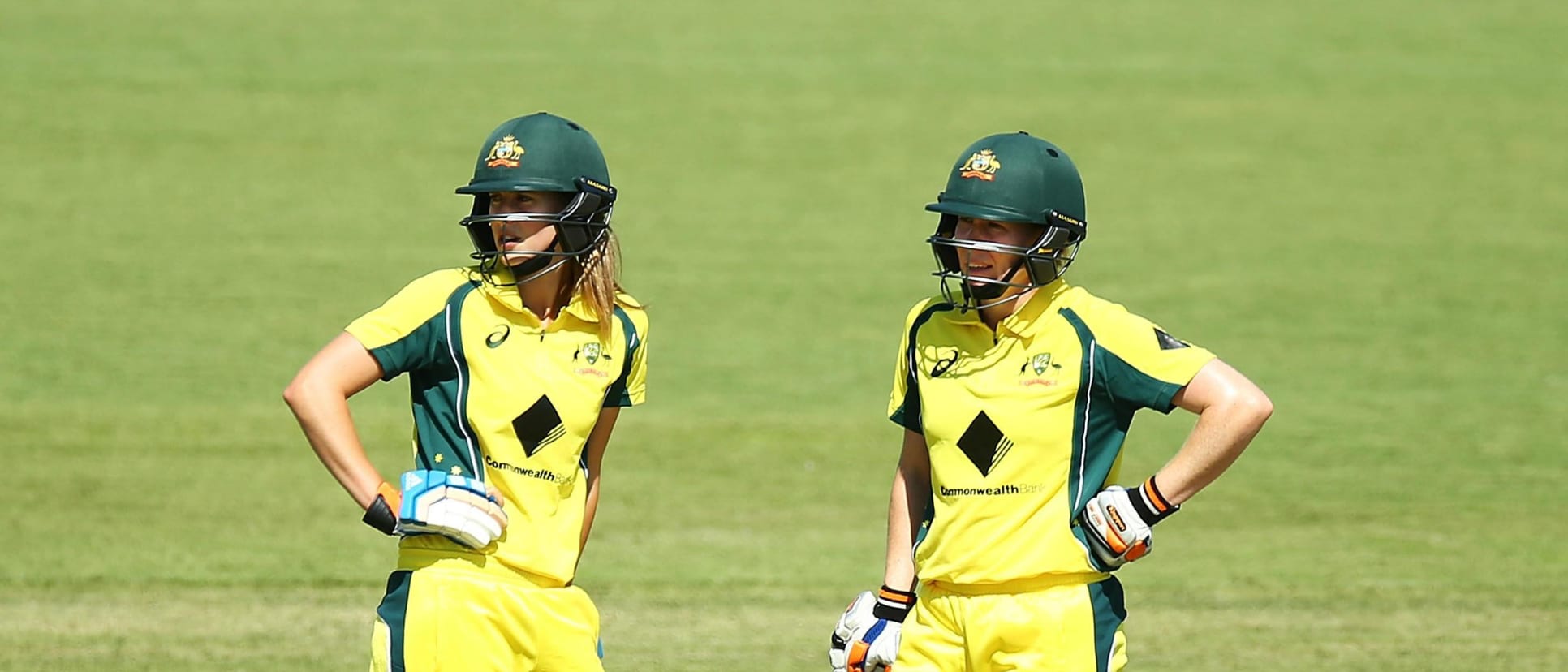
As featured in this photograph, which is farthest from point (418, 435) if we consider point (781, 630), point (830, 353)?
point (830, 353)

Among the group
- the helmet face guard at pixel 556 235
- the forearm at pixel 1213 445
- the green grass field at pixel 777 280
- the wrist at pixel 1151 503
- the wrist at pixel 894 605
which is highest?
the helmet face guard at pixel 556 235

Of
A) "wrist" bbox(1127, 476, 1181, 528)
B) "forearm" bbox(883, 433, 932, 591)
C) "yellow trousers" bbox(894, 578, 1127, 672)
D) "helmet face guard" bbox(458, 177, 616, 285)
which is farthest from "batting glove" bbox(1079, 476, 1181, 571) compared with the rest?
"helmet face guard" bbox(458, 177, 616, 285)

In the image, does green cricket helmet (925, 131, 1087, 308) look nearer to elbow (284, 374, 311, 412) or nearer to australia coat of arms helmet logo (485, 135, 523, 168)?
australia coat of arms helmet logo (485, 135, 523, 168)

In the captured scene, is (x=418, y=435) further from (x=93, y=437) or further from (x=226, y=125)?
(x=226, y=125)

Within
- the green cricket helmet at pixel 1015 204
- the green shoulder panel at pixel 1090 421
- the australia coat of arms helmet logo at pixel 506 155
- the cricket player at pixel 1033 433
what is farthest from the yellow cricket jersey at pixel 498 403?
the green shoulder panel at pixel 1090 421

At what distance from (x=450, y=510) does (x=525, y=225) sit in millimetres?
772

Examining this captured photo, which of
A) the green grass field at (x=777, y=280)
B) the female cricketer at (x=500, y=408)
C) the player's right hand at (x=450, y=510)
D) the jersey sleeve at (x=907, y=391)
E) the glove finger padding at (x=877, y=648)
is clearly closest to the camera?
the player's right hand at (x=450, y=510)

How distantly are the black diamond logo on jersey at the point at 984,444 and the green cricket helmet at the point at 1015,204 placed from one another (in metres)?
0.30

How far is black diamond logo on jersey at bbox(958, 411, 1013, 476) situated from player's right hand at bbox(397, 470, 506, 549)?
117 centimetres

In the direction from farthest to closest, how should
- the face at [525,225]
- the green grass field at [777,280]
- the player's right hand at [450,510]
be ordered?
1. the green grass field at [777,280]
2. the face at [525,225]
3. the player's right hand at [450,510]

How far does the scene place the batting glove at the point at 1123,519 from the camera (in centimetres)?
455

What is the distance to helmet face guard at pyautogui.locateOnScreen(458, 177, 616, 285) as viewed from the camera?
4707 millimetres

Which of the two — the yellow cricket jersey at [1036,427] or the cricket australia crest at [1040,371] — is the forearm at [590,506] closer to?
the yellow cricket jersey at [1036,427]

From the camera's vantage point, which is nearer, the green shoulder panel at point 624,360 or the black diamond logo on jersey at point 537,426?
the black diamond logo on jersey at point 537,426
